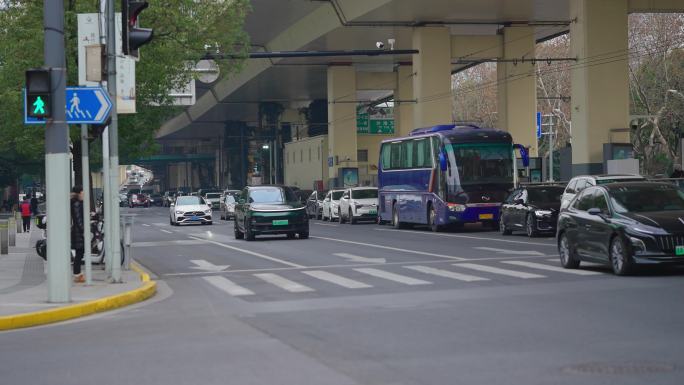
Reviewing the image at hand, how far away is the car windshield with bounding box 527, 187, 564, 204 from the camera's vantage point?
112ft

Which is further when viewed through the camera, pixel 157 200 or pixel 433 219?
pixel 157 200

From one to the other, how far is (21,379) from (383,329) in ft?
13.6

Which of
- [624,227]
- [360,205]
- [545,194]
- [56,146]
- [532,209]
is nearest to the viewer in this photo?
[56,146]

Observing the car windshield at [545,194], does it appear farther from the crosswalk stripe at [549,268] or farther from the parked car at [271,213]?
the crosswalk stripe at [549,268]

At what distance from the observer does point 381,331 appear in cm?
1207

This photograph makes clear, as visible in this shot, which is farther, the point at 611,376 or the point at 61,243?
the point at 61,243

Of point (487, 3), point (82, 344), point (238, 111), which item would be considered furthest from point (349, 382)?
point (238, 111)

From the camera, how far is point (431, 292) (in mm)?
16594

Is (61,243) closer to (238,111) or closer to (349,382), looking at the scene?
(349,382)

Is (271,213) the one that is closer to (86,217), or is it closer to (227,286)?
(227,286)

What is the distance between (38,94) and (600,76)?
30.3 m

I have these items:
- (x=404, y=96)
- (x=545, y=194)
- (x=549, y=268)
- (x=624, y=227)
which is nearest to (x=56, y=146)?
(x=624, y=227)

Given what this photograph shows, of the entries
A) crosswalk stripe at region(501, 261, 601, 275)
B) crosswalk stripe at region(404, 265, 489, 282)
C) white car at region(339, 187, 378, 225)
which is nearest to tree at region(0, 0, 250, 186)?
crosswalk stripe at region(404, 265, 489, 282)

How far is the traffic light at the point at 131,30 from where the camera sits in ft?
59.6
